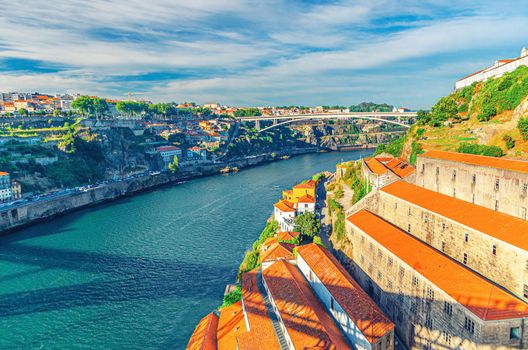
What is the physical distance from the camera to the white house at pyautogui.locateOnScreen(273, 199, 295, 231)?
1086 inches

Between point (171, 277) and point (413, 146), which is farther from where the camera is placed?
point (413, 146)

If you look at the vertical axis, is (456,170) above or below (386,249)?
above

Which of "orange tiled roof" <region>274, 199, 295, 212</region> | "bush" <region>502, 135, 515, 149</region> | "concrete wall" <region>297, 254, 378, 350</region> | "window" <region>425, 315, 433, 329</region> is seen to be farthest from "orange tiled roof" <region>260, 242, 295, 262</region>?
"bush" <region>502, 135, 515, 149</region>

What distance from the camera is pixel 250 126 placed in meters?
111

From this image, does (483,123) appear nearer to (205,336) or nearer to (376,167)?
(376,167)

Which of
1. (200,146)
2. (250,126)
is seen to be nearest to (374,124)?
(250,126)

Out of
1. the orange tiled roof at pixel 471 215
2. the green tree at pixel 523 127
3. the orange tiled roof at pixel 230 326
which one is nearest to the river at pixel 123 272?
the orange tiled roof at pixel 230 326

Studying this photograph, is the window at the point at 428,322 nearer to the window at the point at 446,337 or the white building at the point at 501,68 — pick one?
the window at the point at 446,337

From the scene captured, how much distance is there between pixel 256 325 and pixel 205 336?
2614 mm

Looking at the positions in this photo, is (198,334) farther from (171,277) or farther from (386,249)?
(386,249)

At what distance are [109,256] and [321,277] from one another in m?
19.1

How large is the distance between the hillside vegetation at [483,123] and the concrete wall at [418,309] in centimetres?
944

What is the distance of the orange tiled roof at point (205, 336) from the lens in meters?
14.8

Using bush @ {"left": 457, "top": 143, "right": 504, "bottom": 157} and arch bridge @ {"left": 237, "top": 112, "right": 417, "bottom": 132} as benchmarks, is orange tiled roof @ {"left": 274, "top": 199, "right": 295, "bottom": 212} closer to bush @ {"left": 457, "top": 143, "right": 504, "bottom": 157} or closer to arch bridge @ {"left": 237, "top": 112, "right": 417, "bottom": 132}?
bush @ {"left": 457, "top": 143, "right": 504, "bottom": 157}
